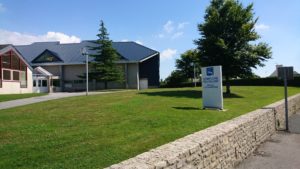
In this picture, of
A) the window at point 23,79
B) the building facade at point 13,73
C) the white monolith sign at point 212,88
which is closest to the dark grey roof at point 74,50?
the building facade at point 13,73

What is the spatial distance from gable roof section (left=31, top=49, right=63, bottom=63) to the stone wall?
4979cm

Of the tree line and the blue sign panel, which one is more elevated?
the tree line

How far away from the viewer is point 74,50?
206 feet

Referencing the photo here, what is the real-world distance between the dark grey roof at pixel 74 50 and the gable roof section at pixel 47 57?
1014 millimetres

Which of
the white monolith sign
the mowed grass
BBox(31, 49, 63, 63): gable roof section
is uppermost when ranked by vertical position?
BBox(31, 49, 63, 63): gable roof section

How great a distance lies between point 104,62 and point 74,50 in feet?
45.4

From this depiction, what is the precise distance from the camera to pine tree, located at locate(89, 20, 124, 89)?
5062 centimetres

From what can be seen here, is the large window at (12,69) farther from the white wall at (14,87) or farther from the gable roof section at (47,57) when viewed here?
the gable roof section at (47,57)

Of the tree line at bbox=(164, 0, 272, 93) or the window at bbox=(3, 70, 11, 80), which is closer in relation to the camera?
the tree line at bbox=(164, 0, 272, 93)

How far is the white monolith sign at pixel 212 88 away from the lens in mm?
18320

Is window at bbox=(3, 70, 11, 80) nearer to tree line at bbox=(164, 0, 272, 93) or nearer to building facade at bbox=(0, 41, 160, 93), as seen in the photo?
building facade at bbox=(0, 41, 160, 93)

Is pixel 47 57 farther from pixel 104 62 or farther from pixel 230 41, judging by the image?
pixel 230 41

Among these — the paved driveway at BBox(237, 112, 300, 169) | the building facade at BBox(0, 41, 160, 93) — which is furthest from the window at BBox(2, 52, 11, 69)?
the paved driveway at BBox(237, 112, 300, 169)

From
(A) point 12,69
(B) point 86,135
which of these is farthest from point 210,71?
(A) point 12,69
